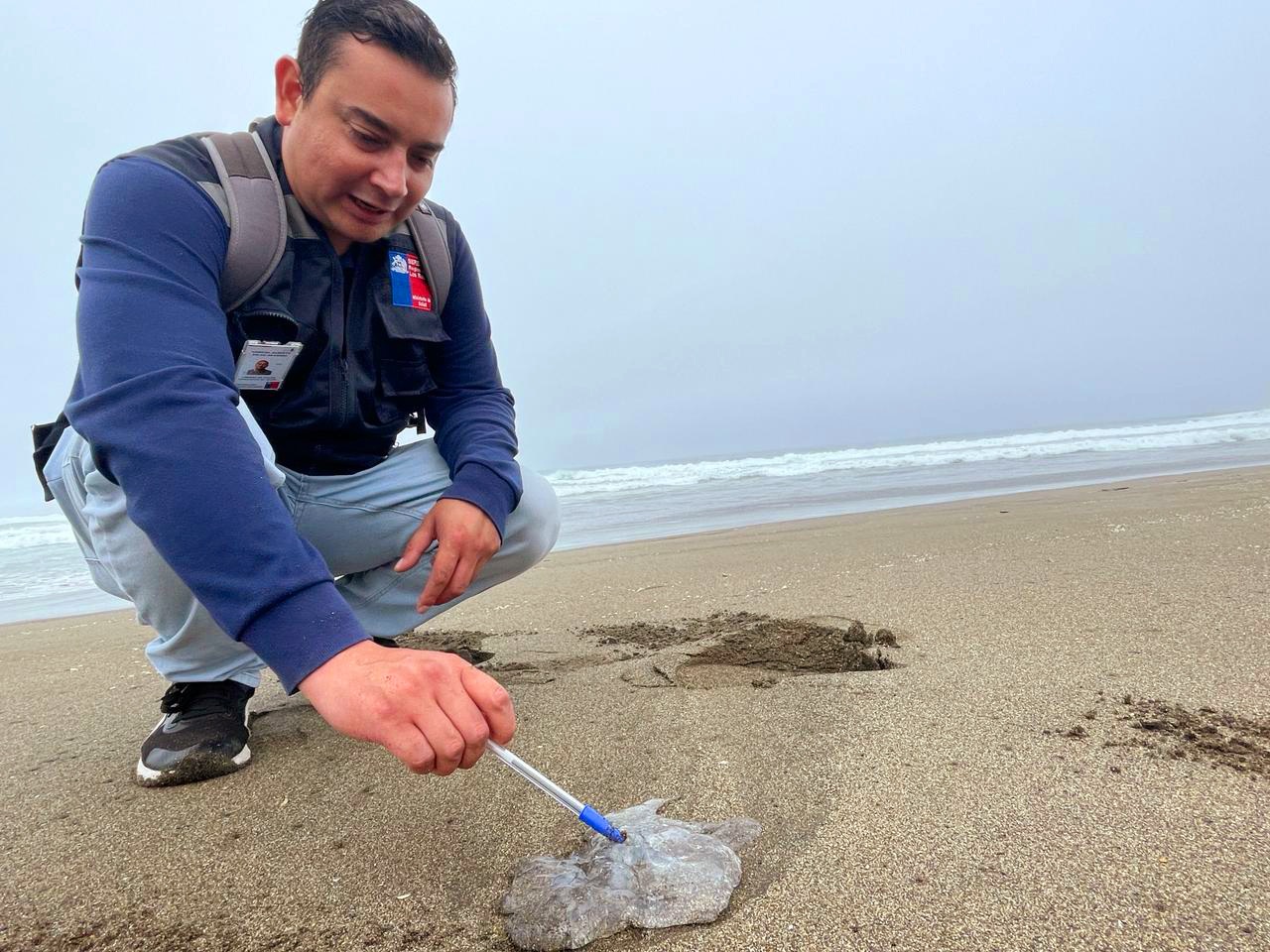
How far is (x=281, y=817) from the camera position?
156 cm

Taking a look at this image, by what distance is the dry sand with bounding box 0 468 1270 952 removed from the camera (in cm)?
116

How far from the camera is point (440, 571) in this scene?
1.81 metres

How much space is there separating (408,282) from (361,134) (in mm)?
447

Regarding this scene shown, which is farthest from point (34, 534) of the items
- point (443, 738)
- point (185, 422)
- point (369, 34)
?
point (443, 738)

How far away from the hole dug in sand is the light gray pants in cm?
56

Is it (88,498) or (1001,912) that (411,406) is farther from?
(1001,912)

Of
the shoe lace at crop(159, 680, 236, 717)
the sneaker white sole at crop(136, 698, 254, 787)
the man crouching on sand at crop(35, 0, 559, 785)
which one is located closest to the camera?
the man crouching on sand at crop(35, 0, 559, 785)

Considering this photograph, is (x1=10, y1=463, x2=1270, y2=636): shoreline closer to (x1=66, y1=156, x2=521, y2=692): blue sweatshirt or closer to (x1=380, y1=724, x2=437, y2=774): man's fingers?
(x1=66, y1=156, x2=521, y2=692): blue sweatshirt

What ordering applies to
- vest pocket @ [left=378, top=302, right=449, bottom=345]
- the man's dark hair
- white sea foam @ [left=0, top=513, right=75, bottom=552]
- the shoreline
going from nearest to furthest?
the man's dark hair, vest pocket @ [left=378, top=302, right=449, bottom=345], the shoreline, white sea foam @ [left=0, top=513, right=75, bottom=552]

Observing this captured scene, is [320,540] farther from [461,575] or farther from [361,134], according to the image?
[361,134]

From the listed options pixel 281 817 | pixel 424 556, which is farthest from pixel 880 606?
pixel 281 817

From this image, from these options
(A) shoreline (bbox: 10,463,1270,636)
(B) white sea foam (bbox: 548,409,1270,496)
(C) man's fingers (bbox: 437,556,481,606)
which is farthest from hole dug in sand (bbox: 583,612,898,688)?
(B) white sea foam (bbox: 548,409,1270,496)

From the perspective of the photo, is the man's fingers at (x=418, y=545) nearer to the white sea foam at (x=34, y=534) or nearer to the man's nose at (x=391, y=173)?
the man's nose at (x=391, y=173)

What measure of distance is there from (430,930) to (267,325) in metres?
1.28
